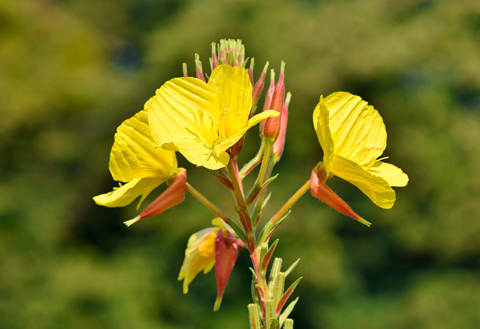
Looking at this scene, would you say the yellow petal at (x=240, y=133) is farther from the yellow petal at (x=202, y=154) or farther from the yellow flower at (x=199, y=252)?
the yellow flower at (x=199, y=252)

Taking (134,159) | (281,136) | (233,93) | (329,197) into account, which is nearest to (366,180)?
(329,197)

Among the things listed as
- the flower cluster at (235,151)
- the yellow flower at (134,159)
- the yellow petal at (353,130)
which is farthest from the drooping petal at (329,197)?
the yellow flower at (134,159)

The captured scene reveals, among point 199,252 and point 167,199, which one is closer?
point 167,199

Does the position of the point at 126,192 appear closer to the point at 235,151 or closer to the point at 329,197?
the point at 235,151

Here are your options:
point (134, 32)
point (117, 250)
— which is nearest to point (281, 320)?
point (117, 250)

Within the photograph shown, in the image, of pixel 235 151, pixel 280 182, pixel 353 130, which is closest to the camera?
pixel 235 151

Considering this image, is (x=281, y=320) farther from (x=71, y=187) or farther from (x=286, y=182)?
(x=71, y=187)

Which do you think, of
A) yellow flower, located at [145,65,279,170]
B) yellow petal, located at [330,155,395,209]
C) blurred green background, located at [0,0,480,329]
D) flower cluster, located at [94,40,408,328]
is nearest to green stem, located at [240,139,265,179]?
flower cluster, located at [94,40,408,328]
